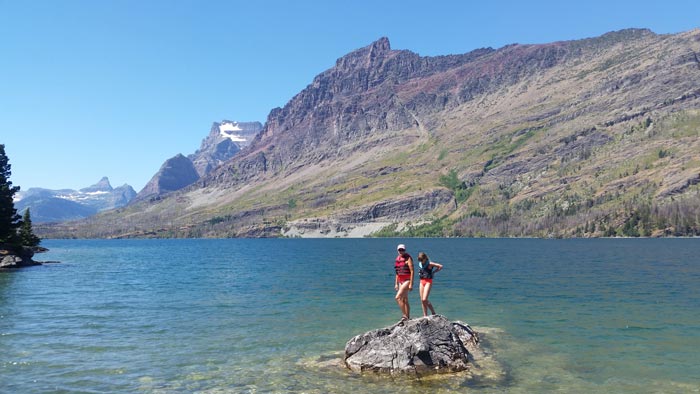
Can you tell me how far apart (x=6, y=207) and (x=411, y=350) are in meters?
92.5

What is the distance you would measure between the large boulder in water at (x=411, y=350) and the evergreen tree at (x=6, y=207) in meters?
89.0

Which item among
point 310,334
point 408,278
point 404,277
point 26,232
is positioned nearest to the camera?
point 408,278

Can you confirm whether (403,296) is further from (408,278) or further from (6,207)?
(6,207)

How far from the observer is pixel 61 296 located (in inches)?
2103

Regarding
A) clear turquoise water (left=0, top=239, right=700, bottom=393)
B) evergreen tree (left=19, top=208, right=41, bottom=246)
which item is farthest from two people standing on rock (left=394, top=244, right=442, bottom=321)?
evergreen tree (left=19, top=208, right=41, bottom=246)

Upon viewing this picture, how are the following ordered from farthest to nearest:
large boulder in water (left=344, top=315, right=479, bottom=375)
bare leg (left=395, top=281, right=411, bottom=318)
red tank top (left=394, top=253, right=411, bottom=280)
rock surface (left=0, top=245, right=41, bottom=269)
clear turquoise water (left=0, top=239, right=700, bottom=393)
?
rock surface (left=0, top=245, right=41, bottom=269), red tank top (left=394, top=253, right=411, bottom=280), bare leg (left=395, top=281, right=411, bottom=318), large boulder in water (left=344, top=315, right=479, bottom=375), clear turquoise water (left=0, top=239, right=700, bottom=393)

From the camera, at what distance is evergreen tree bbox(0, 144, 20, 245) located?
88562 mm

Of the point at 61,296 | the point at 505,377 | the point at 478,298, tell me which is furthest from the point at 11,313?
the point at 478,298

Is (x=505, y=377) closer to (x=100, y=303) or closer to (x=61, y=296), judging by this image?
(x=100, y=303)

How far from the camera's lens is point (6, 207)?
88625 mm

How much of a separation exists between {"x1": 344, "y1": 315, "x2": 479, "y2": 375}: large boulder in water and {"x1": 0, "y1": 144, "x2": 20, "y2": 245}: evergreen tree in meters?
89.0

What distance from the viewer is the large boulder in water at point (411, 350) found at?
24266mm

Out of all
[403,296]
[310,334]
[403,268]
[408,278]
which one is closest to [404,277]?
[408,278]

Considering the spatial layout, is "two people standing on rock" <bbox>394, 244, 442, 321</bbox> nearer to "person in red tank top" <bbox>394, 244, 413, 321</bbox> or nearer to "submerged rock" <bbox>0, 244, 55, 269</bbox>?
"person in red tank top" <bbox>394, 244, 413, 321</bbox>
